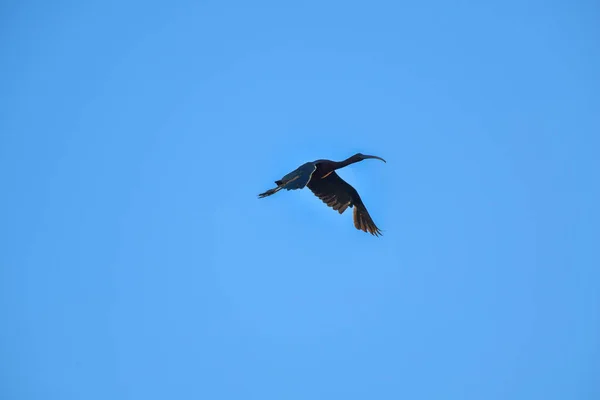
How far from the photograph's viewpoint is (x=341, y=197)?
3441cm

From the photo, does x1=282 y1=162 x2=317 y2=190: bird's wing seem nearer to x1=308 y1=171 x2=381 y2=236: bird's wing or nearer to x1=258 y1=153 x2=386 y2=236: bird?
x1=258 y1=153 x2=386 y2=236: bird

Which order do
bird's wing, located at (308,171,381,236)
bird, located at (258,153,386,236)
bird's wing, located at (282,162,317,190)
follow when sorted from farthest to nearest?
bird's wing, located at (308,171,381,236), bird, located at (258,153,386,236), bird's wing, located at (282,162,317,190)

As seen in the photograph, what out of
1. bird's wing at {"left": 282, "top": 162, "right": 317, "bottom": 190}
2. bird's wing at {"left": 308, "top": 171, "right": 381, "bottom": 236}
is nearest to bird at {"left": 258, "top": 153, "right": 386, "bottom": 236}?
bird's wing at {"left": 308, "top": 171, "right": 381, "bottom": 236}

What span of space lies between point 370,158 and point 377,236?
3.87 m

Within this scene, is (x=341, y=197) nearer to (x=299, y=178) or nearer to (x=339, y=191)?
(x=339, y=191)

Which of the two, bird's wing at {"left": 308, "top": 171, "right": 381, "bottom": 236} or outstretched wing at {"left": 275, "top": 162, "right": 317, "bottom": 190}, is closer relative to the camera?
outstretched wing at {"left": 275, "top": 162, "right": 317, "bottom": 190}

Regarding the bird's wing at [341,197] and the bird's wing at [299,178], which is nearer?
the bird's wing at [299,178]

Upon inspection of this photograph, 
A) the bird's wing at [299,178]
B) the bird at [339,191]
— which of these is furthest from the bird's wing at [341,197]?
the bird's wing at [299,178]

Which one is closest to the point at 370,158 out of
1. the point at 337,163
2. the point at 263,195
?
the point at 337,163

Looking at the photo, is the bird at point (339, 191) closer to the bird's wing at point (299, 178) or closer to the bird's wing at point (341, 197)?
the bird's wing at point (341, 197)

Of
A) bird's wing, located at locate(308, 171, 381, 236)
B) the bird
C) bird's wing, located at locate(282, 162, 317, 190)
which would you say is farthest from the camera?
bird's wing, located at locate(308, 171, 381, 236)

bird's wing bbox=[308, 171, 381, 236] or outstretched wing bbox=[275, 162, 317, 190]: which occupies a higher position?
bird's wing bbox=[308, 171, 381, 236]

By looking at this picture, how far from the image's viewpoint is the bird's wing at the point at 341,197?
111 feet

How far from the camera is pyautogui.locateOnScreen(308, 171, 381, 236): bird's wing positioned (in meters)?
34.0
